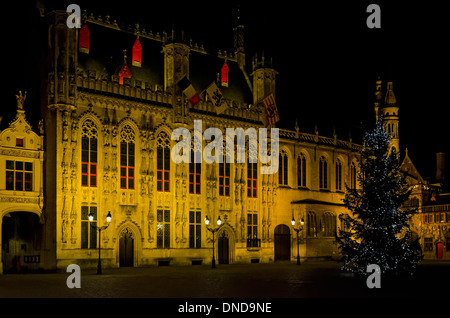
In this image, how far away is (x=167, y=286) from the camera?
25.8m

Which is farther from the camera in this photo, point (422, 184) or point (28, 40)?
point (422, 184)

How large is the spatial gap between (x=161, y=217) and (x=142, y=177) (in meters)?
3.71

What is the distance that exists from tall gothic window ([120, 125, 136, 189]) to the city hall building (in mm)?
76

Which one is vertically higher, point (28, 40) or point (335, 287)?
point (28, 40)

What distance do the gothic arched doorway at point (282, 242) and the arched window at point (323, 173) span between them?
6730mm

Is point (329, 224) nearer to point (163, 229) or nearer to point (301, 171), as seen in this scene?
point (301, 171)

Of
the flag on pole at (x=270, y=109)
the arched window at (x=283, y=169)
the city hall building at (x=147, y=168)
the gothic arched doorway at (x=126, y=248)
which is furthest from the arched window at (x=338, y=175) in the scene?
the gothic arched doorway at (x=126, y=248)

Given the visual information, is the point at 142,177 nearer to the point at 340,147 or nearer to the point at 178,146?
the point at 178,146

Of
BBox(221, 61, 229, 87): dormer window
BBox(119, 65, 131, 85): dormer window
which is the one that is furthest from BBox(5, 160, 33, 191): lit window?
BBox(221, 61, 229, 87): dormer window

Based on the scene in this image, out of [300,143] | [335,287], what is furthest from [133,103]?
[335,287]

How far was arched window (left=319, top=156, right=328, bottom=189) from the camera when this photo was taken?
5938 cm

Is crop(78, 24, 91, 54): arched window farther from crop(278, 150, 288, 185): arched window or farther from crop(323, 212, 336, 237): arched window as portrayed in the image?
crop(323, 212, 336, 237): arched window

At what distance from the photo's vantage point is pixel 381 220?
1242 inches

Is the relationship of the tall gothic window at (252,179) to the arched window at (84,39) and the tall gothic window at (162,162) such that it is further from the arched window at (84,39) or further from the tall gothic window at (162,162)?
the arched window at (84,39)
